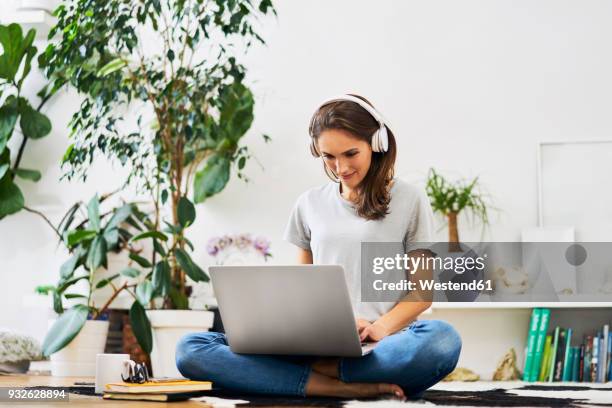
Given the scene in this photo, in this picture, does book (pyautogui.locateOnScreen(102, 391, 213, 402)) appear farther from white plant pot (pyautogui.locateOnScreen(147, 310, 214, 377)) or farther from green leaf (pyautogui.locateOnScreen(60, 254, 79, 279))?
green leaf (pyautogui.locateOnScreen(60, 254, 79, 279))

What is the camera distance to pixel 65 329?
3506 mm

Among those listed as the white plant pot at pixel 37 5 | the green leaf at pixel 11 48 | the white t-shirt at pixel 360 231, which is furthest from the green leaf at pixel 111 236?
the white t-shirt at pixel 360 231

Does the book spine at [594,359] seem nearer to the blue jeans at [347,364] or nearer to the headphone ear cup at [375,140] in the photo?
the blue jeans at [347,364]

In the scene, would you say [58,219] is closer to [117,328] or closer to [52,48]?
[117,328]

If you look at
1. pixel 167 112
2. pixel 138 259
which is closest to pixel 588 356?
pixel 138 259

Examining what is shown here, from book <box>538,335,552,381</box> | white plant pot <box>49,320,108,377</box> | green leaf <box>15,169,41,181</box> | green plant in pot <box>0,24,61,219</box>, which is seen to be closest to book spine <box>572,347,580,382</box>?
book <box>538,335,552,381</box>

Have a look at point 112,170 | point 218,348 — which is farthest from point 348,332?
point 112,170

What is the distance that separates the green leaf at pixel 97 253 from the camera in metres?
3.62

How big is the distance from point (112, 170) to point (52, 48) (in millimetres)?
827

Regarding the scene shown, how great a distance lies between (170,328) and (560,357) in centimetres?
167

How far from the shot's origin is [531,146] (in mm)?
3957

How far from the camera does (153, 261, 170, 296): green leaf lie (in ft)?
11.3

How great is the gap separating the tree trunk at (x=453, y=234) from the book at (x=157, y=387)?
203 cm

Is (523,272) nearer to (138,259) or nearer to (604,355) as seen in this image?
(604,355)
